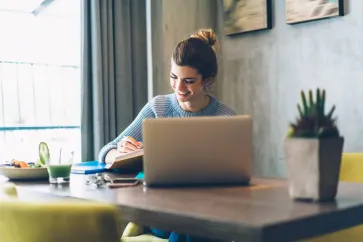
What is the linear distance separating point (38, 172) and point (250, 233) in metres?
1.07

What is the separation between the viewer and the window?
3.28m

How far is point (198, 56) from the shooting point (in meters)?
2.36

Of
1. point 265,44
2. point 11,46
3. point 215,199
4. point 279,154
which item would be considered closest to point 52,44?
point 11,46

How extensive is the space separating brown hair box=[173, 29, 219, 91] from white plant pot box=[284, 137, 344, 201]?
1105mm

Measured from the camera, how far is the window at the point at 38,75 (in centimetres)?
328

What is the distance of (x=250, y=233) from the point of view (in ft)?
3.24

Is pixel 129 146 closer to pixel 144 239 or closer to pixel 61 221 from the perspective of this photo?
pixel 144 239

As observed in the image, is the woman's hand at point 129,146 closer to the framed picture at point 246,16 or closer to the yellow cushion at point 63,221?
the yellow cushion at point 63,221

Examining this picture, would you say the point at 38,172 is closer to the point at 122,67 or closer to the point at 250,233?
the point at 250,233

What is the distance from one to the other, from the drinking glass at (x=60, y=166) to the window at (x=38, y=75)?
1540mm

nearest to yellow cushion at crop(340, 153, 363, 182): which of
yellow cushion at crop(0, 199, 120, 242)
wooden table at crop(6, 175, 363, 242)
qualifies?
wooden table at crop(6, 175, 363, 242)

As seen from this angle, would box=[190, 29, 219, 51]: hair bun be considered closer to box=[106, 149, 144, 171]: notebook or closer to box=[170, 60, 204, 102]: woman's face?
box=[170, 60, 204, 102]: woman's face

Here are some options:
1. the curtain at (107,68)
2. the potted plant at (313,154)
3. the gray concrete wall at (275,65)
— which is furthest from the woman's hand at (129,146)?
the gray concrete wall at (275,65)

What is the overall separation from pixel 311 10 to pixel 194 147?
1.75 meters
